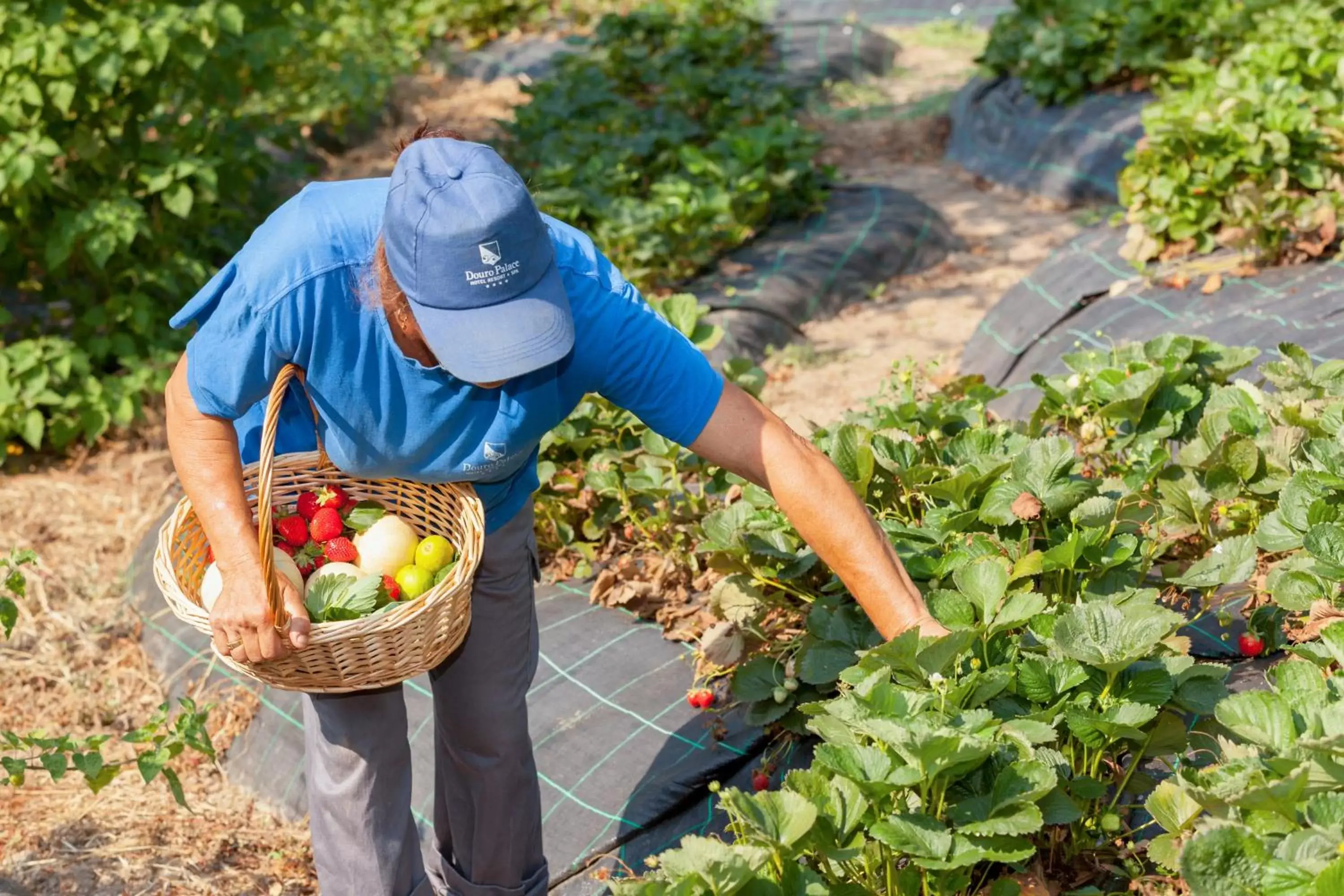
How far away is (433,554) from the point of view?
235 cm

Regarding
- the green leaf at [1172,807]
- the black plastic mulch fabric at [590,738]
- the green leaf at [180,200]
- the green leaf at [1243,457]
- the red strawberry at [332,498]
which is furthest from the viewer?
the green leaf at [180,200]

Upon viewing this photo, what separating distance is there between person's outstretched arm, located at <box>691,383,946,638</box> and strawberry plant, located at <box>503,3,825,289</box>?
9.18 feet

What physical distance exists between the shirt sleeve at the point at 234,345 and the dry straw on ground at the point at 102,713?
1262 millimetres

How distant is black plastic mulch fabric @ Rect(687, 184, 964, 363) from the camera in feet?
18.5

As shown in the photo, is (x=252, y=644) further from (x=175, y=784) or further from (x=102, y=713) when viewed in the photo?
(x=102, y=713)

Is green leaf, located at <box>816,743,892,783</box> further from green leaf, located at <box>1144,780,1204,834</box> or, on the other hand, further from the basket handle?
the basket handle

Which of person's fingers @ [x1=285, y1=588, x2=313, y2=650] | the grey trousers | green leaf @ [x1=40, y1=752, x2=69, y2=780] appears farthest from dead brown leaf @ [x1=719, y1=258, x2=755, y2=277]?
person's fingers @ [x1=285, y1=588, x2=313, y2=650]

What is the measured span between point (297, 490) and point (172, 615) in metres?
1.71

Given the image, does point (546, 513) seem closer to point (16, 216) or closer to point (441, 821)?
point (441, 821)

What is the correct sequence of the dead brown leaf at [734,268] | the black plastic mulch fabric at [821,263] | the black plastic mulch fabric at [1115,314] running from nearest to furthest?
the black plastic mulch fabric at [1115,314] < the black plastic mulch fabric at [821,263] < the dead brown leaf at [734,268]

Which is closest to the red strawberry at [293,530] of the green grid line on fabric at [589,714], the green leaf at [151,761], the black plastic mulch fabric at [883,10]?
the green leaf at [151,761]

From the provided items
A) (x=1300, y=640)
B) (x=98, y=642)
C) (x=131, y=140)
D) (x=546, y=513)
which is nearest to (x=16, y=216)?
(x=131, y=140)

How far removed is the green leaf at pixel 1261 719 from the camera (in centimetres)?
179

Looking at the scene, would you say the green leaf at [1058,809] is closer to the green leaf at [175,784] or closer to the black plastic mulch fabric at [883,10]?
the green leaf at [175,784]
